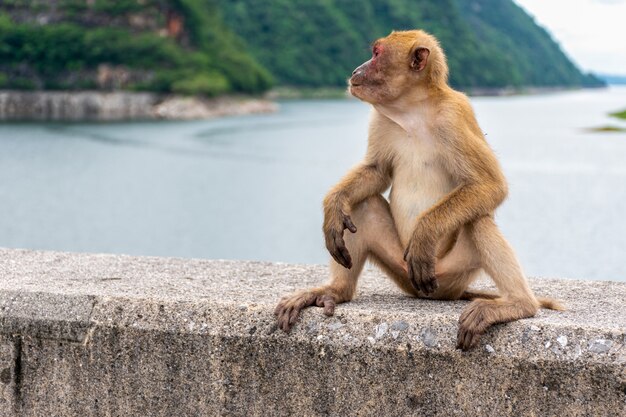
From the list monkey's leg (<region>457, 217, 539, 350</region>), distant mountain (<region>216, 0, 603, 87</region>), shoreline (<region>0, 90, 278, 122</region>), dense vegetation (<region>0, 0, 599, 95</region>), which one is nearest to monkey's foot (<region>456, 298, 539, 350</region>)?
monkey's leg (<region>457, 217, 539, 350</region>)

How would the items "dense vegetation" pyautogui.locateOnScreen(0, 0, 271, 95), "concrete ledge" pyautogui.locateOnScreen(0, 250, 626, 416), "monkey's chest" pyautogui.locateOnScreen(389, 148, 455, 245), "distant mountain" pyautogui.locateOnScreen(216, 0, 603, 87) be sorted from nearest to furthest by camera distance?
"concrete ledge" pyautogui.locateOnScreen(0, 250, 626, 416)
"monkey's chest" pyautogui.locateOnScreen(389, 148, 455, 245)
"dense vegetation" pyautogui.locateOnScreen(0, 0, 271, 95)
"distant mountain" pyautogui.locateOnScreen(216, 0, 603, 87)

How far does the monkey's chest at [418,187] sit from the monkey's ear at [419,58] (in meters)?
0.37

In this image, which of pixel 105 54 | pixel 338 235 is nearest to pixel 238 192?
pixel 338 235

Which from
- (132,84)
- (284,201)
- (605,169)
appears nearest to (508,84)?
(132,84)

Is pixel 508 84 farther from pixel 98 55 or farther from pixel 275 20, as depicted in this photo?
pixel 98 55

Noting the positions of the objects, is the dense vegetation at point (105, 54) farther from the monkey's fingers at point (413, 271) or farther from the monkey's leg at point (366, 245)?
the monkey's fingers at point (413, 271)

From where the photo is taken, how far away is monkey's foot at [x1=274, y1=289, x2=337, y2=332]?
3822mm

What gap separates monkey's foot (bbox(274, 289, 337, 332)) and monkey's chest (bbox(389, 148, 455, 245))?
1.53 ft

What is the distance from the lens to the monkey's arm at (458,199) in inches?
150

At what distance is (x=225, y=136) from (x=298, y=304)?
208ft

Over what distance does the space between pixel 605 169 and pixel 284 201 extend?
1902 centimetres

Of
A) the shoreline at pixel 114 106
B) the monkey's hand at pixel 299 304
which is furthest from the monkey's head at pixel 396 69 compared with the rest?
the shoreline at pixel 114 106

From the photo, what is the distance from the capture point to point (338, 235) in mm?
3951

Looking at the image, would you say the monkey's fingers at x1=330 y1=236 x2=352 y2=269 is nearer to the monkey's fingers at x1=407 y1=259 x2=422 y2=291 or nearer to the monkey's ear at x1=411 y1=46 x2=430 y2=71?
the monkey's fingers at x1=407 y1=259 x2=422 y2=291
